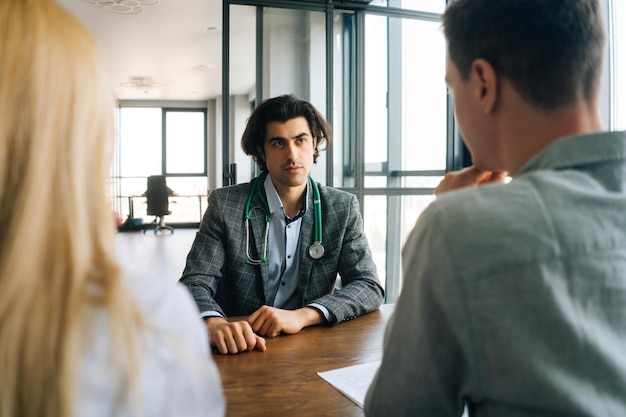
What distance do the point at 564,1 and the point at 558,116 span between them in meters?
0.16

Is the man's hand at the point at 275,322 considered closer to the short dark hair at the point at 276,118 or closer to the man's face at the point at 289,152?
the man's face at the point at 289,152

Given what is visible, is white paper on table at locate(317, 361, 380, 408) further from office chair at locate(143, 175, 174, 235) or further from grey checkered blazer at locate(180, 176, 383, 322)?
office chair at locate(143, 175, 174, 235)

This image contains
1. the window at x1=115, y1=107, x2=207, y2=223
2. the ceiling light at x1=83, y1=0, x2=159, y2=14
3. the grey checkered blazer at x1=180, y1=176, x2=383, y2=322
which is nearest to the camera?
the grey checkered blazer at x1=180, y1=176, x2=383, y2=322

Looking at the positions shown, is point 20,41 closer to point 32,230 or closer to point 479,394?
point 32,230

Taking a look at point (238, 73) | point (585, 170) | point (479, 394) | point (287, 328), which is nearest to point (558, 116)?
point (585, 170)

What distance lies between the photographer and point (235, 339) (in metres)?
1.17

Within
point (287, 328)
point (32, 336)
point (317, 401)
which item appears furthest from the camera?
point (287, 328)

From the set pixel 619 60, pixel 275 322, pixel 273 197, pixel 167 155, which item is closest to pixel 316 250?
pixel 273 197

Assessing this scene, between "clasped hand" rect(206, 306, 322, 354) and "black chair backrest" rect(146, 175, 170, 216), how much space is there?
9050 mm

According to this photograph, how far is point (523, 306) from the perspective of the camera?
1.80 ft

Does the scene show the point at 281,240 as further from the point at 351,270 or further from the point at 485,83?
the point at 485,83

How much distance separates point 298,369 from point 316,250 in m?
0.80

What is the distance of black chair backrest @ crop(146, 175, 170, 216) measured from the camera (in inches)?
389

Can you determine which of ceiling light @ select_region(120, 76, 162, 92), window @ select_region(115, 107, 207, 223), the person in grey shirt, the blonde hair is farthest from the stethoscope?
window @ select_region(115, 107, 207, 223)
